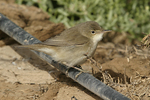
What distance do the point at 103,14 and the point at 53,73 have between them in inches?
133

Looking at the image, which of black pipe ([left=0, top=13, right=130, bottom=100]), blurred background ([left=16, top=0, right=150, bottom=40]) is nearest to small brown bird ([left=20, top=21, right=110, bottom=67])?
black pipe ([left=0, top=13, right=130, bottom=100])

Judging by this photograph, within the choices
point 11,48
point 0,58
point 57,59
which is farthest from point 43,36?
point 57,59

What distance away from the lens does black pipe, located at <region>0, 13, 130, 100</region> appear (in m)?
3.43

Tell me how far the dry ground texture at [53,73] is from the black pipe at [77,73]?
29 centimetres

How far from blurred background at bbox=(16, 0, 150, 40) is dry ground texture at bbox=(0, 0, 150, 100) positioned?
3.82 feet

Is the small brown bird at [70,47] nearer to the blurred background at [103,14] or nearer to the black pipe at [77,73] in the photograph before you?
the black pipe at [77,73]

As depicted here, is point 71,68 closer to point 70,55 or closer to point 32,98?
point 70,55

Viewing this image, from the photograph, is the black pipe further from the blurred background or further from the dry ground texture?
the blurred background

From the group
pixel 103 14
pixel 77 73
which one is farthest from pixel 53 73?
pixel 103 14

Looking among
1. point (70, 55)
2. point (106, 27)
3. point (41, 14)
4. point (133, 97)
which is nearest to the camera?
point (133, 97)

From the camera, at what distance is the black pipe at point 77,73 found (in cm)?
343

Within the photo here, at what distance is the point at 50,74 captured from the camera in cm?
480

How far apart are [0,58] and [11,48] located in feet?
1.72

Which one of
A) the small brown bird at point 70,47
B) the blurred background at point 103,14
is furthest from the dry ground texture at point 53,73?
the blurred background at point 103,14
